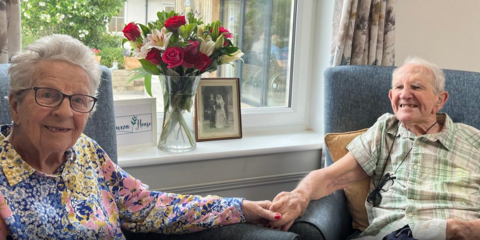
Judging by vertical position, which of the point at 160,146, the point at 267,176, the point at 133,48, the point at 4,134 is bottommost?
the point at 267,176

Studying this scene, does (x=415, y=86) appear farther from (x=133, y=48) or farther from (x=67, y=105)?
(x=67, y=105)

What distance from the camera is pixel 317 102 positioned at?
102 inches

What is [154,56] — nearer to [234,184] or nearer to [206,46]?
[206,46]

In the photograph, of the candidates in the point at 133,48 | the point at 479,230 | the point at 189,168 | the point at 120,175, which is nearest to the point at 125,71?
the point at 133,48

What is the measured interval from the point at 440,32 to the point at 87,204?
225 cm

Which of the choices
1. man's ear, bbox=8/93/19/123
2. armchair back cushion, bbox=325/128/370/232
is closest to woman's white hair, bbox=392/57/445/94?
armchair back cushion, bbox=325/128/370/232

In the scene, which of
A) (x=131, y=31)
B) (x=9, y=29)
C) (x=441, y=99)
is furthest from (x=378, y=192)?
(x=9, y=29)

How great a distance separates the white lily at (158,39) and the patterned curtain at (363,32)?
0.86 meters

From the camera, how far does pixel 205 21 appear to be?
2.34 meters

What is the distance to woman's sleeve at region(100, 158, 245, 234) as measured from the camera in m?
1.45

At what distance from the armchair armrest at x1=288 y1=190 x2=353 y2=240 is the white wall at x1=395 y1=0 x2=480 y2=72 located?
112cm

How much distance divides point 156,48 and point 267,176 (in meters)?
0.87

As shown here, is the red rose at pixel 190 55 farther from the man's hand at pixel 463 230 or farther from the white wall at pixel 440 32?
the white wall at pixel 440 32

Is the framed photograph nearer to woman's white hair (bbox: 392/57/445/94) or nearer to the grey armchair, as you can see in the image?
the grey armchair
